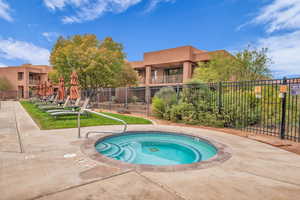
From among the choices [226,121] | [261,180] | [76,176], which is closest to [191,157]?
[261,180]

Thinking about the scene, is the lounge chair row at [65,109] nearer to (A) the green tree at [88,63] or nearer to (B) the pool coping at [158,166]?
(B) the pool coping at [158,166]

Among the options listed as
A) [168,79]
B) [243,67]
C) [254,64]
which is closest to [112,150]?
[243,67]

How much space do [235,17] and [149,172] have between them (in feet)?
64.8

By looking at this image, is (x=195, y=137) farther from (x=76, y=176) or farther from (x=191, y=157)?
(x=76, y=176)

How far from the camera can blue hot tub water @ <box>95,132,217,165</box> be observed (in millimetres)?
4254

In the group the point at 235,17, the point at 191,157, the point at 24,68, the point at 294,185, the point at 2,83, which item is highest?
the point at 235,17

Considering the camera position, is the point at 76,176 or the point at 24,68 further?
the point at 24,68

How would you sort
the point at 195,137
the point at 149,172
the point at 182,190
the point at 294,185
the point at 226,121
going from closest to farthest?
1. the point at 182,190
2. the point at 294,185
3. the point at 149,172
4. the point at 195,137
5. the point at 226,121

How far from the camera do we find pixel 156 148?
5156mm

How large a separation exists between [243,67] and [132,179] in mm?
14160

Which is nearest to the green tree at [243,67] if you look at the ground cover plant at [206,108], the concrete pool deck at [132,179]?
the ground cover plant at [206,108]

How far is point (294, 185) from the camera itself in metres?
2.35


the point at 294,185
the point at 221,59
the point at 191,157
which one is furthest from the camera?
the point at 221,59

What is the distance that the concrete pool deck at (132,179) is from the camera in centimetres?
202
